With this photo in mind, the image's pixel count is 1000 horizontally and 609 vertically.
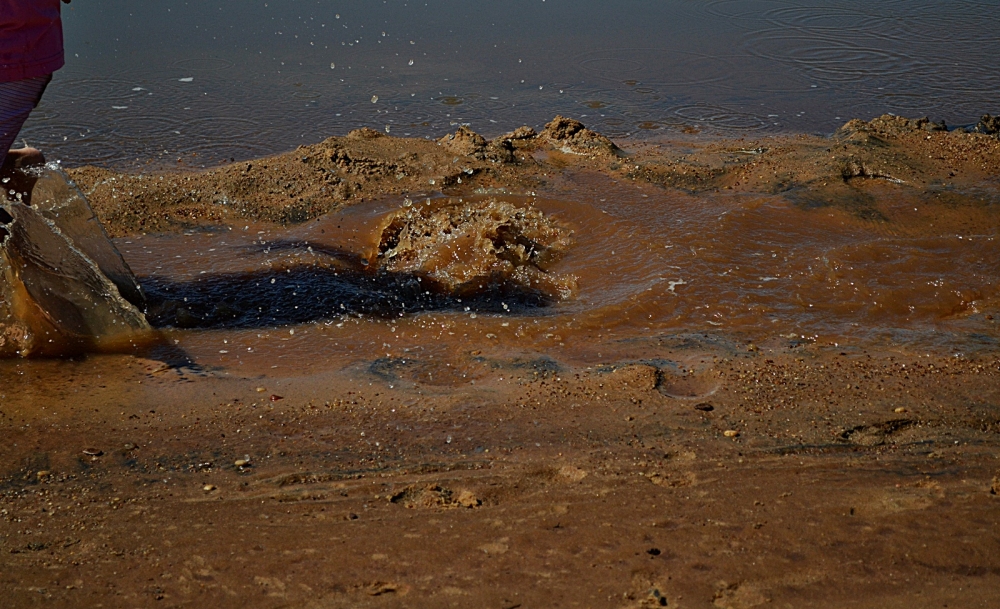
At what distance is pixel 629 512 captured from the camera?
2.54 m

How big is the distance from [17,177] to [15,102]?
472mm

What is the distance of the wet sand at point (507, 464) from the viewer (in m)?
2.25

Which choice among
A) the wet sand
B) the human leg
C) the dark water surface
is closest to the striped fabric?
the human leg

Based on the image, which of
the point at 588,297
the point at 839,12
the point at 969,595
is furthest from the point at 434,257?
the point at 839,12

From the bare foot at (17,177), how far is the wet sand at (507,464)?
0.82 m

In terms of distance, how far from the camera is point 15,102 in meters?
3.34

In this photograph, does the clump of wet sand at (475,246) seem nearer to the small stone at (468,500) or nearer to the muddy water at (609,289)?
the muddy water at (609,289)

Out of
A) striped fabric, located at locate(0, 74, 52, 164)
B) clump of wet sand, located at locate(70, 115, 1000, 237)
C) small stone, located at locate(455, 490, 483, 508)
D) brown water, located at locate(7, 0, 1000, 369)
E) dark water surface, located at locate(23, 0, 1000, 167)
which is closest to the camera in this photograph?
small stone, located at locate(455, 490, 483, 508)

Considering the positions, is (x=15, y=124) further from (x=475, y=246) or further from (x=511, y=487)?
(x=511, y=487)

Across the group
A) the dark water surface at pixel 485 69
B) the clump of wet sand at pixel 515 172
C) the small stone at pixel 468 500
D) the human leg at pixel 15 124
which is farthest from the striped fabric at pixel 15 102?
the dark water surface at pixel 485 69

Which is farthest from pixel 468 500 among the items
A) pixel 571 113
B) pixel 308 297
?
pixel 571 113

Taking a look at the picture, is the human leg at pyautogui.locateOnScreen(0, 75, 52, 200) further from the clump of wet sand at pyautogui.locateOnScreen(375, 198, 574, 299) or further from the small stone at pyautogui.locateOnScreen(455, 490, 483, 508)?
the small stone at pyautogui.locateOnScreen(455, 490, 483, 508)

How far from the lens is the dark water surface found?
304 inches

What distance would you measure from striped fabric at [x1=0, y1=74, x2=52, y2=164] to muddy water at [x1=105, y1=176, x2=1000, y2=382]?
1059 mm
